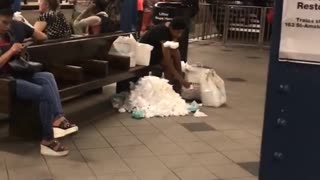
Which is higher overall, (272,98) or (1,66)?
(272,98)

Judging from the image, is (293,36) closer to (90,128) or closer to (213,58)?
(90,128)

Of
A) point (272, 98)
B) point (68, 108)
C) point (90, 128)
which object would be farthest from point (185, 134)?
point (272, 98)

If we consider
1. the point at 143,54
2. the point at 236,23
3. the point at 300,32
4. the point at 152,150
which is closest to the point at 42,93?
the point at 152,150

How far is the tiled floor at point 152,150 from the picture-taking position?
13.7 feet

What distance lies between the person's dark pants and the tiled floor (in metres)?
0.28

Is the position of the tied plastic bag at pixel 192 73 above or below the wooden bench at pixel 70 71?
below

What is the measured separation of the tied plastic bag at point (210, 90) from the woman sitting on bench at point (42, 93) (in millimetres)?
2594

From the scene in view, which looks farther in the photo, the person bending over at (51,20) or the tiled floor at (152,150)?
the person bending over at (51,20)

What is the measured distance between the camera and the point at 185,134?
17.9ft

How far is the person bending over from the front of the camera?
5.93m

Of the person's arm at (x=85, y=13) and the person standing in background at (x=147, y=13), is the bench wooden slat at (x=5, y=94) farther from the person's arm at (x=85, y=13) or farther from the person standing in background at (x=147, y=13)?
the person standing in background at (x=147, y=13)

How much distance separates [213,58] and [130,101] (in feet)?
18.5

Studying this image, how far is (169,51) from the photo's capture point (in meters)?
6.79

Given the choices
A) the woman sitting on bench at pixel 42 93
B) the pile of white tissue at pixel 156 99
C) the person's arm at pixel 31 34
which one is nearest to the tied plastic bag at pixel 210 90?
the pile of white tissue at pixel 156 99
